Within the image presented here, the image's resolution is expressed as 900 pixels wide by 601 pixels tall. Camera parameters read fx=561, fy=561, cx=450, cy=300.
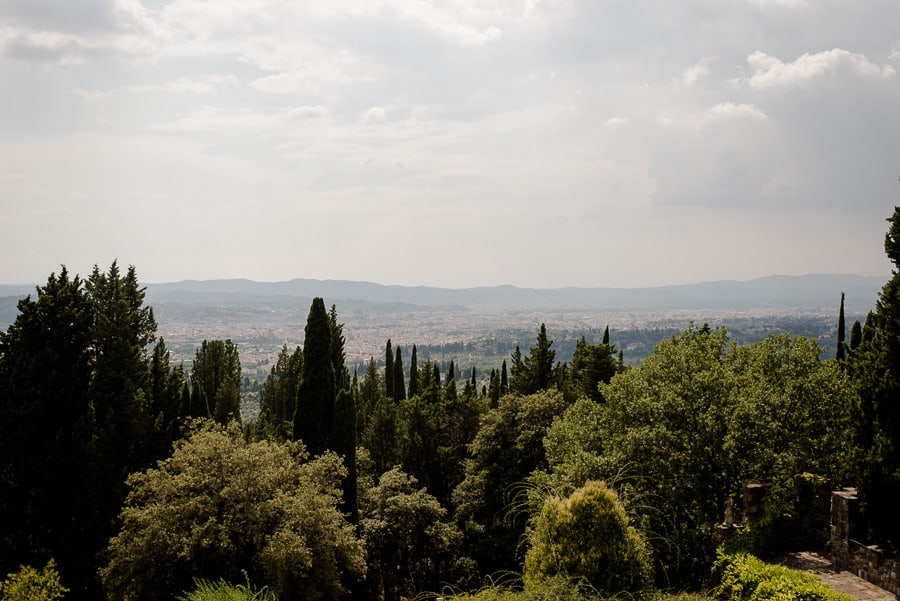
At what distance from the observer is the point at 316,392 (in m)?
21.0

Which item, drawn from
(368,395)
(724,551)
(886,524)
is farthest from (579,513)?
(368,395)

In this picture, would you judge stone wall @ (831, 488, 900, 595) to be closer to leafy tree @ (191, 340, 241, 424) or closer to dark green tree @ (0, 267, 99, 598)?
dark green tree @ (0, 267, 99, 598)

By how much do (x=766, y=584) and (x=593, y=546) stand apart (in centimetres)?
317

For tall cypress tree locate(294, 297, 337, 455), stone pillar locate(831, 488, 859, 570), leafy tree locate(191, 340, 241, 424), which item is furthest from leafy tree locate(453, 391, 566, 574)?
leafy tree locate(191, 340, 241, 424)

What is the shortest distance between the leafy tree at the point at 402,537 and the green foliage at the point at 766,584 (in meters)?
11.4

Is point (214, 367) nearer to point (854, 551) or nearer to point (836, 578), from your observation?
point (836, 578)

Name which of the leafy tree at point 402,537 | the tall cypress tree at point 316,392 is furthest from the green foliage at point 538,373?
the tall cypress tree at point 316,392

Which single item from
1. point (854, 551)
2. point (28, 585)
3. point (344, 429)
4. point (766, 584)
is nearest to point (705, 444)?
point (854, 551)

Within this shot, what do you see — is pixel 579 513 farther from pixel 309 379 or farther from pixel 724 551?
pixel 309 379

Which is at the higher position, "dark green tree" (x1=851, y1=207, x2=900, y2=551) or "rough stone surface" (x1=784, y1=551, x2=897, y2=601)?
"dark green tree" (x1=851, y1=207, x2=900, y2=551)

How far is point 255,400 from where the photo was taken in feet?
432

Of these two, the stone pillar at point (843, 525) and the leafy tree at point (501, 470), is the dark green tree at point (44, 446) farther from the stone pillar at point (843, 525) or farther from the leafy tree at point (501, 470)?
the stone pillar at point (843, 525)

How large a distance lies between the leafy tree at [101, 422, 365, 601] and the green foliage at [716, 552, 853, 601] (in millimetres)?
8595

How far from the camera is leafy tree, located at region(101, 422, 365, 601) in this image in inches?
500
